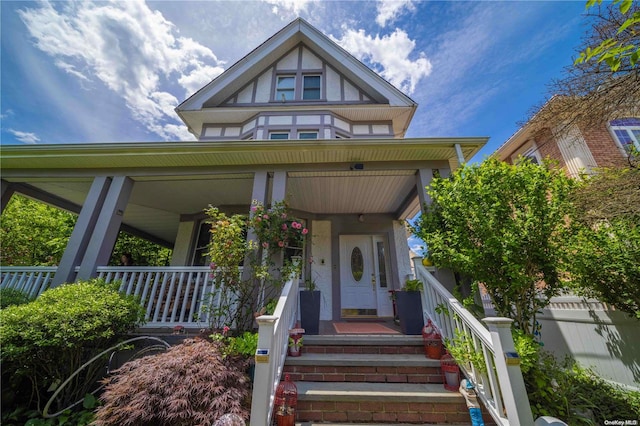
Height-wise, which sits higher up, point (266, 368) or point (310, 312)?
point (310, 312)

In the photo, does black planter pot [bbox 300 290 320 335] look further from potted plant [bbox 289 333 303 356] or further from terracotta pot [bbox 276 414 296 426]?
terracotta pot [bbox 276 414 296 426]

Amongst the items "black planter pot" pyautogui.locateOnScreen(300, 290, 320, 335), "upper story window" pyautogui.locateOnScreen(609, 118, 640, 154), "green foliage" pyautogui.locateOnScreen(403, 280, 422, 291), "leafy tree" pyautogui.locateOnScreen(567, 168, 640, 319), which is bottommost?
"black planter pot" pyautogui.locateOnScreen(300, 290, 320, 335)

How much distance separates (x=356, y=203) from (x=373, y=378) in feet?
13.7

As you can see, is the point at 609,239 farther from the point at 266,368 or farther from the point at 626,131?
the point at 626,131

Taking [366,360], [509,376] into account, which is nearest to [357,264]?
[366,360]

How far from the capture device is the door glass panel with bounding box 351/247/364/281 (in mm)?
6645

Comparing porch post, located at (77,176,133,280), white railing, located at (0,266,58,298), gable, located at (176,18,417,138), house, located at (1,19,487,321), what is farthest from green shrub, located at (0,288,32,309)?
gable, located at (176,18,417,138)

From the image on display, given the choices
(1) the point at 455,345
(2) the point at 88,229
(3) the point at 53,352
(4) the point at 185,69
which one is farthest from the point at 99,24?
(1) the point at 455,345

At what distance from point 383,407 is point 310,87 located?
863 centimetres

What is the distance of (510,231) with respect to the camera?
9.73 feet

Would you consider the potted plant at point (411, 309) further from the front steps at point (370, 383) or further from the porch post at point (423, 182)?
the porch post at point (423, 182)

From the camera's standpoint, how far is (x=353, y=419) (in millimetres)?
2561

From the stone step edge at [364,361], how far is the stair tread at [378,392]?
218 millimetres

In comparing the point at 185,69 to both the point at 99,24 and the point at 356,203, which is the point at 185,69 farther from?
the point at 356,203
